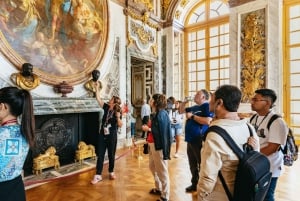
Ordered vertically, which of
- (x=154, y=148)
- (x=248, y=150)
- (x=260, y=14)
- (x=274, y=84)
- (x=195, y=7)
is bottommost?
(x=154, y=148)

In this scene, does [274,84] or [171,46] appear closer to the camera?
[274,84]

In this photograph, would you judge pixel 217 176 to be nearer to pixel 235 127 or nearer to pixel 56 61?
pixel 235 127

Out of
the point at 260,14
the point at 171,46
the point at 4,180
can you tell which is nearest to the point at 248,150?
the point at 4,180

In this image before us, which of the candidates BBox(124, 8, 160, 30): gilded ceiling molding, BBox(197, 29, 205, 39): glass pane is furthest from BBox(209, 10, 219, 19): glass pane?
BBox(124, 8, 160, 30): gilded ceiling molding

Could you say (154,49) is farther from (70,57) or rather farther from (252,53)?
(70,57)

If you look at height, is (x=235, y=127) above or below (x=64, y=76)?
below

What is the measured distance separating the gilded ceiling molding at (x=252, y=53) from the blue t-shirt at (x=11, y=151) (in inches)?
268

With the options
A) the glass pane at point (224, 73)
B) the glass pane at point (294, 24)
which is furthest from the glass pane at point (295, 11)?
the glass pane at point (224, 73)

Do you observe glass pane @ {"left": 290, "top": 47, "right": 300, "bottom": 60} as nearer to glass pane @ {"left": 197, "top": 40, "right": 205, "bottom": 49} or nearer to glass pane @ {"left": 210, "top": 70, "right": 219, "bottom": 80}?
glass pane @ {"left": 210, "top": 70, "right": 219, "bottom": 80}

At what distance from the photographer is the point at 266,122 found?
6.82 ft

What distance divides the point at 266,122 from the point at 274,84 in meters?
5.27

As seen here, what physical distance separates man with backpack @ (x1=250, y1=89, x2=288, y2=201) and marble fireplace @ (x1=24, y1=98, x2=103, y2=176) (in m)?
4.03

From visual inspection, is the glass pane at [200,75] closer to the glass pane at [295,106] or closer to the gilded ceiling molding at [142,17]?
the gilded ceiling molding at [142,17]

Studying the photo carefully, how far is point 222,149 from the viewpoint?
4.21 ft
